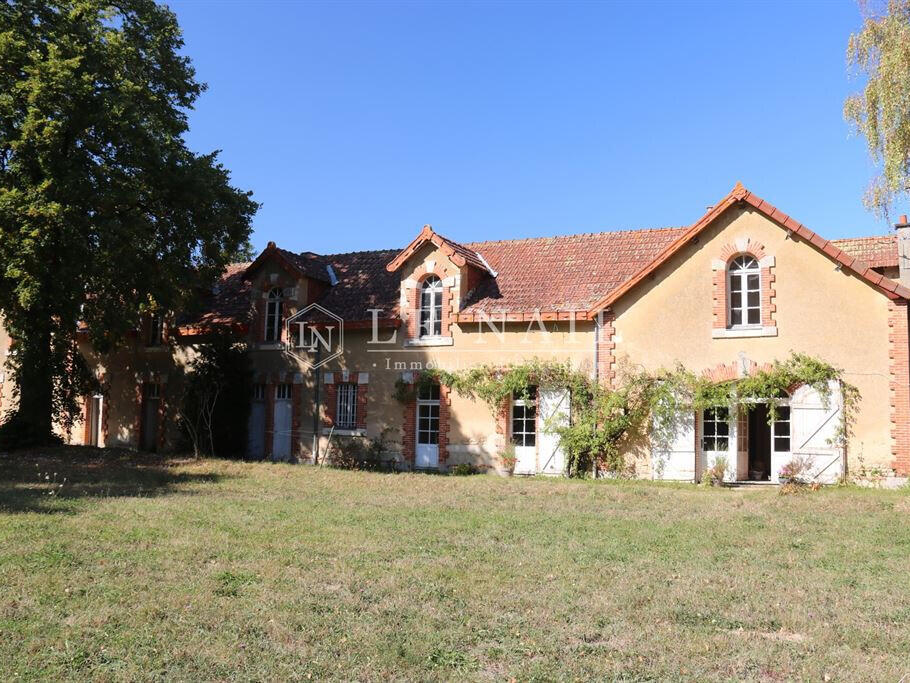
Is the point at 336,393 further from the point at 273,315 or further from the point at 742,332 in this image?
the point at 742,332

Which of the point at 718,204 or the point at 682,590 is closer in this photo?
the point at 682,590

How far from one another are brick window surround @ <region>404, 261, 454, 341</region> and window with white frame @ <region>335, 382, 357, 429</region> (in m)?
2.22

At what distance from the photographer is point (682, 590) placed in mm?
6977

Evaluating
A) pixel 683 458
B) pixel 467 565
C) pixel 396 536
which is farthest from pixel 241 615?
pixel 683 458

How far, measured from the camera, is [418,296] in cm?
1947

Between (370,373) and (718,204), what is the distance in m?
9.39

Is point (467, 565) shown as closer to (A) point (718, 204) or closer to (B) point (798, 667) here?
(B) point (798, 667)

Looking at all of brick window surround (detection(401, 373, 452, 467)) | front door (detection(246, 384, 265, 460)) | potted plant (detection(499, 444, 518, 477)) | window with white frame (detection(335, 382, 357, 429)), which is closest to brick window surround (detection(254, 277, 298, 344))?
front door (detection(246, 384, 265, 460))

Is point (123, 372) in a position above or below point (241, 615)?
above

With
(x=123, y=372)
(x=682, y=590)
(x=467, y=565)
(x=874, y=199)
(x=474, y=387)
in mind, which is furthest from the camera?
(x=123, y=372)

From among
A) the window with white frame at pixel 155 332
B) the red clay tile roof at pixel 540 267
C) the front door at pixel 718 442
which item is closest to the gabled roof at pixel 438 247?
the red clay tile roof at pixel 540 267

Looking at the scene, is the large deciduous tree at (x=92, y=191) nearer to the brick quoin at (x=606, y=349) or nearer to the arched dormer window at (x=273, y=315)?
the arched dormer window at (x=273, y=315)

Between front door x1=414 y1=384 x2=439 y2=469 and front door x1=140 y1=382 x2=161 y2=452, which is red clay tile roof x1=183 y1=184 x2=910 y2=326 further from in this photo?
front door x1=140 y1=382 x2=161 y2=452

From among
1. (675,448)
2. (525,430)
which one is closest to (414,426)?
(525,430)
